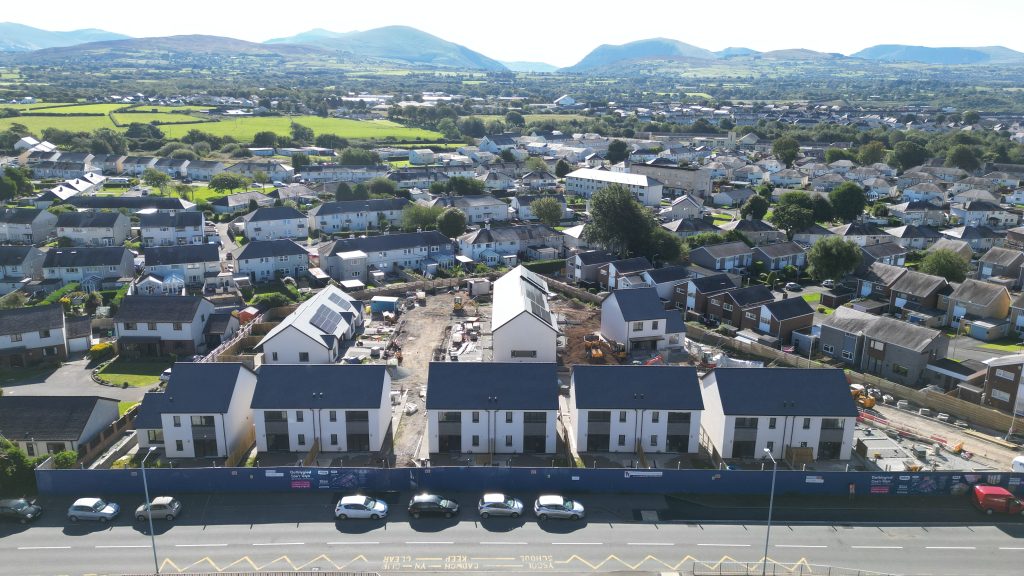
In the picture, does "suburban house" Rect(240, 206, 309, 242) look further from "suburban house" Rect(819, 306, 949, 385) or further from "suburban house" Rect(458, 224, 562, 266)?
"suburban house" Rect(819, 306, 949, 385)

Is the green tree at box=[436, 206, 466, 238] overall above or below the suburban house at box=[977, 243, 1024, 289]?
above

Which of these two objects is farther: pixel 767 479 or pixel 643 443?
pixel 643 443

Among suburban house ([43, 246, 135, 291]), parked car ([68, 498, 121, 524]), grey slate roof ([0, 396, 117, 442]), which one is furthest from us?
suburban house ([43, 246, 135, 291])

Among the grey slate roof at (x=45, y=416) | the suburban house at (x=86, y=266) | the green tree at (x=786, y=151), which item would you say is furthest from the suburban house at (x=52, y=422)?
the green tree at (x=786, y=151)

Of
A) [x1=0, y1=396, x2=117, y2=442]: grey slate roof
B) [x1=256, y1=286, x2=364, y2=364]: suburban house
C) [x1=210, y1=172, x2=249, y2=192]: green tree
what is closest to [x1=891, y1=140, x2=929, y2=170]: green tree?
[x1=210, y1=172, x2=249, y2=192]: green tree

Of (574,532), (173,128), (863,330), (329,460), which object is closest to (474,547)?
(574,532)

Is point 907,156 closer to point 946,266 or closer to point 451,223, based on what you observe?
point 946,266

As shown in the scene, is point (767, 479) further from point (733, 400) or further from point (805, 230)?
point (805, 230)
